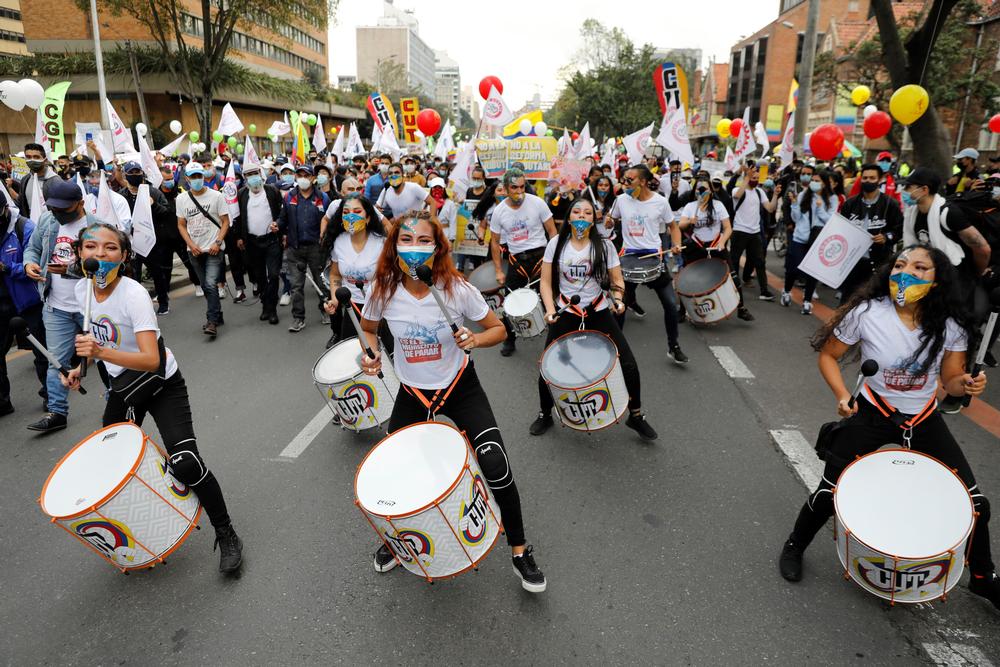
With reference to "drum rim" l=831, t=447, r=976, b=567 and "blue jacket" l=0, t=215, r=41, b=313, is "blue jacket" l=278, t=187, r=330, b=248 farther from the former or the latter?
"drum rim" l=831, t=447, r=976, b=567

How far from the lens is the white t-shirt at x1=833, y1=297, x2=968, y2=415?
113 inches

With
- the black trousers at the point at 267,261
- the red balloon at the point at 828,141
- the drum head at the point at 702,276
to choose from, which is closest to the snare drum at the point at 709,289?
the drum head at the point at 702,276

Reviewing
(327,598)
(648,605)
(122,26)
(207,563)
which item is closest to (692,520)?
(648,605)

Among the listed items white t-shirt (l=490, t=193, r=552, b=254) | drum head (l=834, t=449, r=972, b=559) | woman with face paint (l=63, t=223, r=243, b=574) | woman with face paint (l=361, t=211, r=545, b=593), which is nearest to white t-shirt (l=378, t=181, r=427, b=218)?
white t-shirt (l=490, t=193, r=552, b=254)

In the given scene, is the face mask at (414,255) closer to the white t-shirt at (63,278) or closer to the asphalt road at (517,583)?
the asphalt road at (517,583)

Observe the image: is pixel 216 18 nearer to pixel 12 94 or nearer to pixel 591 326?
pixel 12 94

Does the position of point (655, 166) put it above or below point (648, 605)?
above

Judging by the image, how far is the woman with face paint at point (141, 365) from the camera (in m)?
3.09

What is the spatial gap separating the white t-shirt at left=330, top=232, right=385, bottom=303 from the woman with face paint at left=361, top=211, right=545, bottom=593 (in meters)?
2.38

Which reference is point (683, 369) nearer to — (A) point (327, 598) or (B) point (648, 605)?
(B) point (648, 605)

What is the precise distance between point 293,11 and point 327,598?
100 feet

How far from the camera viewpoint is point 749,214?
8680 millimetres

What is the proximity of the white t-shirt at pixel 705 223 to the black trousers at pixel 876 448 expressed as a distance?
16.1ft

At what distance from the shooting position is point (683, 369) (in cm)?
628
